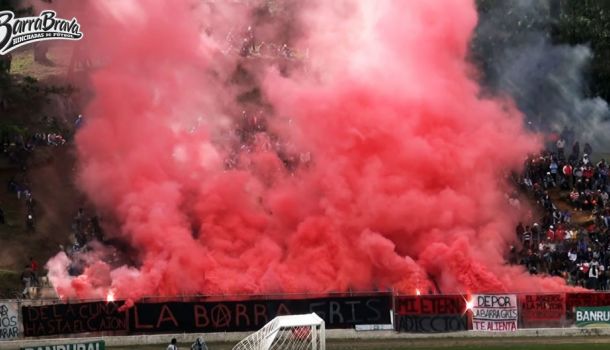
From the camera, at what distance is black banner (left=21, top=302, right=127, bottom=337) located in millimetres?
40938

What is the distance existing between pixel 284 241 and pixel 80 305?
1055 centimetres

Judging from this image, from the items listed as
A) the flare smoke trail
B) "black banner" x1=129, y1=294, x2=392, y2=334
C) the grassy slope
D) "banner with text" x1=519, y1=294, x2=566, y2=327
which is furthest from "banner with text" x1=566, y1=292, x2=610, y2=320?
the grassy slope

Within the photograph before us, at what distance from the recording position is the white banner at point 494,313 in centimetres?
4181

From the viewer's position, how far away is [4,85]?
57.4 metres

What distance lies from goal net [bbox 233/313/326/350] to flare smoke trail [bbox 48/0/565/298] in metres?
8.47

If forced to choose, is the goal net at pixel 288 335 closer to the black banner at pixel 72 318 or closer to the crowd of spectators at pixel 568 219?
the black banner at pixel 72 318

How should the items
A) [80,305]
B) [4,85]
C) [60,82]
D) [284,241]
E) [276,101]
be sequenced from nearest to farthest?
[80,305] < [284,241] < [276,101] < [4,85] < [60,82]

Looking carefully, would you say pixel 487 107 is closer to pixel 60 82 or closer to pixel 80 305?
pixel 80 305

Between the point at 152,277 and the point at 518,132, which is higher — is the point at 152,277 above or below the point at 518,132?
below

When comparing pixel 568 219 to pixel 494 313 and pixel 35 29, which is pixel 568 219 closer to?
pixel 494 313

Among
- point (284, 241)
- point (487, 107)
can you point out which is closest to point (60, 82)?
point (284, 241)

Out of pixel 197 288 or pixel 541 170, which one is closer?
pixel 197 288

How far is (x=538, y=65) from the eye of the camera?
61438 millimetres

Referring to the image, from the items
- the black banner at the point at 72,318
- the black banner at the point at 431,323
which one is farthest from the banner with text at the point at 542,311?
the black banner at the point at 72,318
